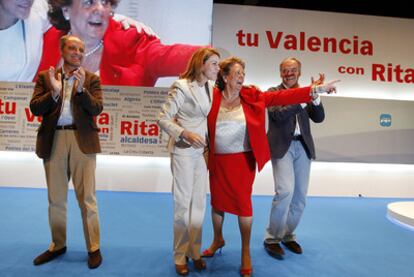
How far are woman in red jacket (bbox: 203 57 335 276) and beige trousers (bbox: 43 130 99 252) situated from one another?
37.1 inches

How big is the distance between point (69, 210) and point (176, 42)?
111 inches

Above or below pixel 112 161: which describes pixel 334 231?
below

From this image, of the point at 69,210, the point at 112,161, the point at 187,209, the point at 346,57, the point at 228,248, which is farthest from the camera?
the point at 346,57

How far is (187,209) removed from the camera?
2336 millimetres

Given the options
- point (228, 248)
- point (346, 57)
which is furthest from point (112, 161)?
point (346, 57)

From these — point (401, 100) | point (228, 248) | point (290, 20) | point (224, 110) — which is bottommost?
point (228, 248)

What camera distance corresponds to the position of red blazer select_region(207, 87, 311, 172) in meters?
2.33

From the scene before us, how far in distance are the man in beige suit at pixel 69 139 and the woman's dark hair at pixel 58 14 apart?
277 centimetres

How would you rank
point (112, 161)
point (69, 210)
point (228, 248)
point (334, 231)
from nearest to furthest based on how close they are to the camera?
point (228, 248) < point (334, 231) < point (69, 210) < point (112, 161)

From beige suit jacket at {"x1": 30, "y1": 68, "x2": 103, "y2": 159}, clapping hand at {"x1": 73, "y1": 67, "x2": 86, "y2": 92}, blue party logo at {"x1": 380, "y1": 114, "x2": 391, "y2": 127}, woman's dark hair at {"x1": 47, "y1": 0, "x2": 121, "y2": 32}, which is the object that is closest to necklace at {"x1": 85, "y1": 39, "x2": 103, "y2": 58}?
woman's dark hair at {"x1": 47, "y1": 0, "x2": 121, "y2": 32}

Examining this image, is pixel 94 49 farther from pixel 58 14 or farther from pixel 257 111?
pixel 257 111

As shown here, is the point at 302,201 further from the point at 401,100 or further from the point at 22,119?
the point at 22,119

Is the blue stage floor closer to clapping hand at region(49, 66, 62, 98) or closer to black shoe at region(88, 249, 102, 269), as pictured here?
black shoe at region(88, 249, 102, 269)

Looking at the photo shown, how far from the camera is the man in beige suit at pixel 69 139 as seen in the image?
238cm
